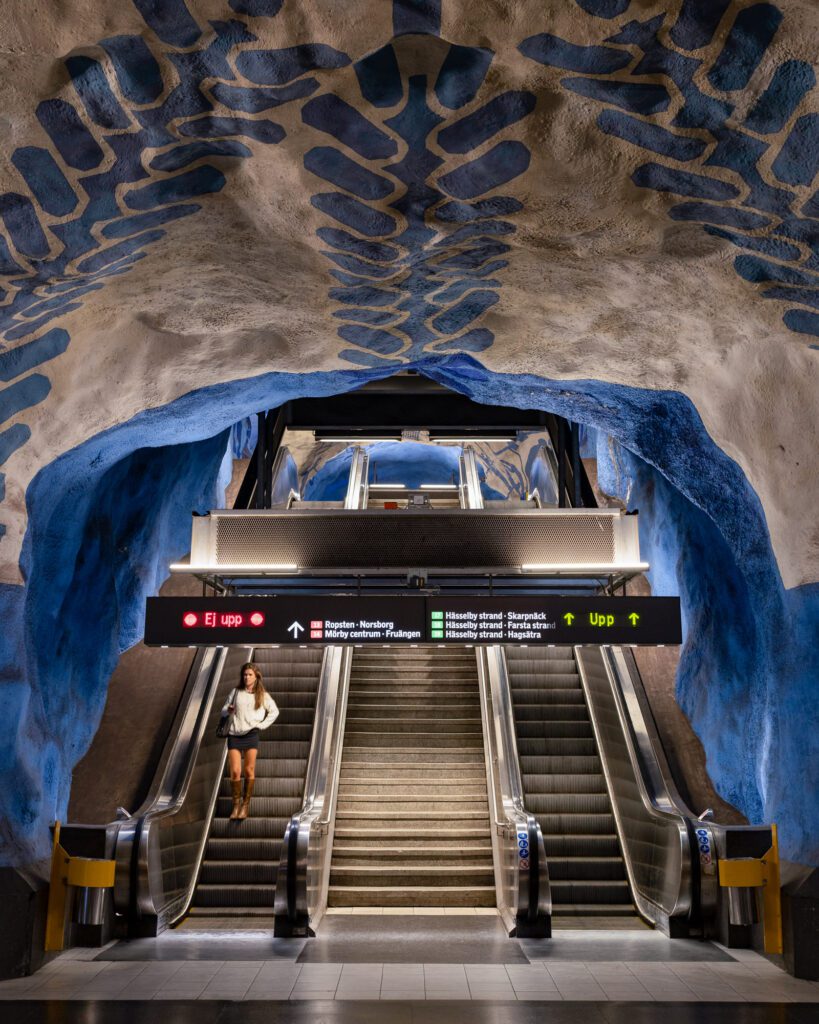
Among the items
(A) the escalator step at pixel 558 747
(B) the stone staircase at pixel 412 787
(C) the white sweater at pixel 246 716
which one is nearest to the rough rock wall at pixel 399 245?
(C) the white sweater at pixel 246 716

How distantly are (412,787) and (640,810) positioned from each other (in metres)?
2.52

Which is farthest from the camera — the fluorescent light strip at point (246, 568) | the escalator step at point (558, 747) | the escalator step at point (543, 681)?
the escalator step at point (543, 681)

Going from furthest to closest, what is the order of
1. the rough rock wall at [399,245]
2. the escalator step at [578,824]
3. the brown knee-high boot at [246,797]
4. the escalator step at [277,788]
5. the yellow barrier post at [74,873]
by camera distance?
the escalator step at [277,788] < the escalator step at [578,824] < the brown knee-high boot at [246,797] < the yellow barrier post at [74,873] < the rough rock wall at [399,245]

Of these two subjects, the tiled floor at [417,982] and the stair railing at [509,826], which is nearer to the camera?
the tiled floor at [417,982]

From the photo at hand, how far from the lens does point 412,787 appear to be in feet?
33.7

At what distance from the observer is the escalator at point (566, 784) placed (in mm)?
8797

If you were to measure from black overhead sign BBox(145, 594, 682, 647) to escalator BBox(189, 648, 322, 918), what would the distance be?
262cm

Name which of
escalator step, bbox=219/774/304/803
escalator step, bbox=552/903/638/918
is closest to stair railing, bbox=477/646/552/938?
escalator step, bbox=552/903/638/918

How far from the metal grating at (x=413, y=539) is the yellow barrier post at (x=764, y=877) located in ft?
9.40

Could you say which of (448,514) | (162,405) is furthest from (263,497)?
(162,405)

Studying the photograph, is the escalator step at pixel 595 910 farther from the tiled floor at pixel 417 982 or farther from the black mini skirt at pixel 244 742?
the black mini skirt at pixel 244 742

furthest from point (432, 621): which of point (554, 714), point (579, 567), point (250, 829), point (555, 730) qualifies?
point (554, 714)

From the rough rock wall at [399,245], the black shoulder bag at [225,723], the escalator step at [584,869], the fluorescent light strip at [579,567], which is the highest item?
the rough rock wall at [399,245]

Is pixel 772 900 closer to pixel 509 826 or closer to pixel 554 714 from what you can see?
pixel 509 826
